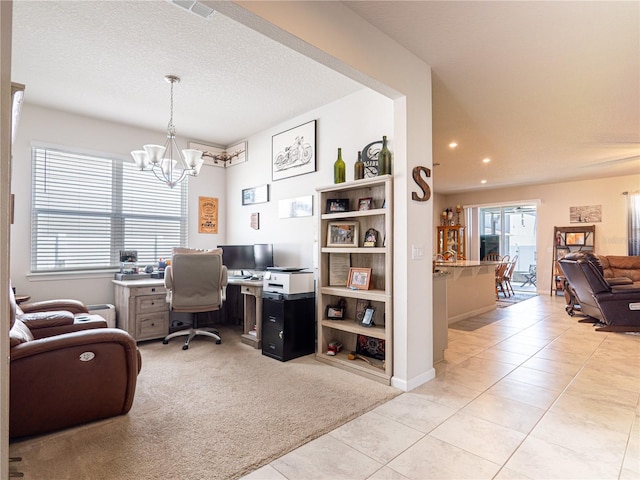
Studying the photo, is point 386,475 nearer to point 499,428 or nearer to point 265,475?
point 265,475

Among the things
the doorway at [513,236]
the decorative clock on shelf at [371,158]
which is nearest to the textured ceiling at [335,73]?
the decorative clock on shelf at [371,158]

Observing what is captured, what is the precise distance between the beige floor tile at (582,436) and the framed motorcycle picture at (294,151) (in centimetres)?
305

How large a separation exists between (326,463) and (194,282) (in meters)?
2.58

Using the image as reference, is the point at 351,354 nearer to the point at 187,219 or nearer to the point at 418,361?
the point at 418,361

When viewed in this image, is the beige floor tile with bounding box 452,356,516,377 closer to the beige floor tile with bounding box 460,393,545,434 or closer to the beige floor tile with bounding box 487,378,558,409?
the beige floor tile with bounding box 487,378,558,409

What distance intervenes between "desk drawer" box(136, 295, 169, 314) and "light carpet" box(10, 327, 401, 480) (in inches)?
32.4

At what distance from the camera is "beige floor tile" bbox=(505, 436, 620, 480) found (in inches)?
65.4

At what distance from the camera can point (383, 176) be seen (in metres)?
2.78

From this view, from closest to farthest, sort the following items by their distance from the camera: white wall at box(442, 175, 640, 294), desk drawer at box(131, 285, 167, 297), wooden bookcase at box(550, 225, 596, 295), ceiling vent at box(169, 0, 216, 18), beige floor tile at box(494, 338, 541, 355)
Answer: ceiling vent at box(169, 0, 216, 18)
beige floor tile at box(494, 338, 541, 355)
desk drawer at box(131, 285, 167, 297)
white wall at box(442, 175, 640, 294)
wooden bookcase at box(550, 225, 596, 295)

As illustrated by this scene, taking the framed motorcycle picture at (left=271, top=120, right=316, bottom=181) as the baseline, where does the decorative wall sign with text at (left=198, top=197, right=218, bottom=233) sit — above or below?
below

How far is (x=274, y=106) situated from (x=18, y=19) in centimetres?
221

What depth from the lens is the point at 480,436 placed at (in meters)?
2.00

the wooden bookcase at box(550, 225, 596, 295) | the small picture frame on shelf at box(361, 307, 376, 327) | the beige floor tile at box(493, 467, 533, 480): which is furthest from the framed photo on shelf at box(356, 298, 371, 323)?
the wooden bookcase at box(550, 225, 596, 295)

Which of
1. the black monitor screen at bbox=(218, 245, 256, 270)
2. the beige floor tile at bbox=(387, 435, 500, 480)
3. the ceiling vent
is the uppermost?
the ceiling vent
